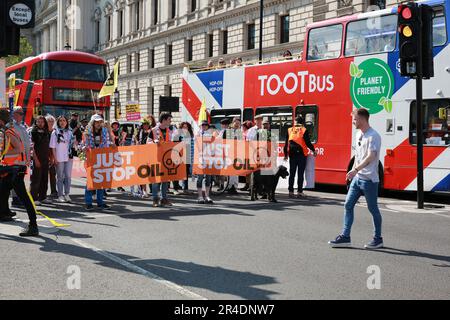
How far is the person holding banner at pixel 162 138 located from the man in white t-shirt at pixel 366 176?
5.05 m

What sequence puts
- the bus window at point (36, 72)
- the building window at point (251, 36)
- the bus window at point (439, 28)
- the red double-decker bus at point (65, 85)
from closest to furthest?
the bus window at point (439, 28) → the red double-decker bus at point (65, 85) → the bus window at point (36, 72) → the building window at point (251, 36)

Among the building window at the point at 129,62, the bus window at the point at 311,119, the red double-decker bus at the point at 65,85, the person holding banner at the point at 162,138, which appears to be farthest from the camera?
the building window at the point at 129,62

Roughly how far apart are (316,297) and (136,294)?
160 centimetres

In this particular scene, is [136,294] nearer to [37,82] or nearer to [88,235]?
[88,235]

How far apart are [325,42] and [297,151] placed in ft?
10.6

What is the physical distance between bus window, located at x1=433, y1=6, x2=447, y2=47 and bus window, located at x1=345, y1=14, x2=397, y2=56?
962 millimetres

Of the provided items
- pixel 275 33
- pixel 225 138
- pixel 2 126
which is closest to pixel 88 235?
pixel 2 126

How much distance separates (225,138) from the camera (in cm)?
1490

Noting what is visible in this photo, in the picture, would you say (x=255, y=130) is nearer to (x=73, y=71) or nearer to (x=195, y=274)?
(x=195, y=274)

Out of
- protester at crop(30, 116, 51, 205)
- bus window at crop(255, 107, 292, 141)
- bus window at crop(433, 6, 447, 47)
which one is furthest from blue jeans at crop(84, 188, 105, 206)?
bus window at crop(433, 6, 447, 47)

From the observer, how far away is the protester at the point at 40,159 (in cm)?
1212

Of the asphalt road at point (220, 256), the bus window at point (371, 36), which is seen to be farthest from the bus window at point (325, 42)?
the asphalt road at point (220, 256)

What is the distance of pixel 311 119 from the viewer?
15.9 meters

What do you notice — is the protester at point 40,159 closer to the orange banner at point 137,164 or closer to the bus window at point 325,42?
the orange banner at point 137,164
